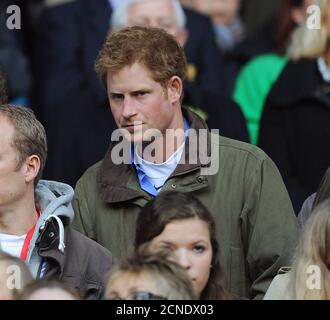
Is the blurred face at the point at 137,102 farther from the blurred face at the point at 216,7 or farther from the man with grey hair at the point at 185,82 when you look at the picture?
Answer: the blurred face at the point at 216,7

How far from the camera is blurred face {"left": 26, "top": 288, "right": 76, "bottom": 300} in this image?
5.16 metres

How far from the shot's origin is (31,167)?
6145 millimetres

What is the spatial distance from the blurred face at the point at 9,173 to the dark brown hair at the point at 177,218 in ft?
2.01

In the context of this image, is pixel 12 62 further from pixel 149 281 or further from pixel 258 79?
pixel 149 281

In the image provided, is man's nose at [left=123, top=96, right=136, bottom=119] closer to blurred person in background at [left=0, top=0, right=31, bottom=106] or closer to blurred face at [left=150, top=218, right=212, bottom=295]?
blurred face at [left=150, top=218, right=212, bottom=295]

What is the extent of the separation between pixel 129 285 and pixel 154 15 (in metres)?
2.96

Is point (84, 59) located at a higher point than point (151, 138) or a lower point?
higher

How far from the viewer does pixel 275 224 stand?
20.3 ft

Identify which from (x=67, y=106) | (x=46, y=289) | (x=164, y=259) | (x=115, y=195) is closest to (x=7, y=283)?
(x=46, y=289)

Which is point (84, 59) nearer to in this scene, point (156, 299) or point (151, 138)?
point (151, 138)

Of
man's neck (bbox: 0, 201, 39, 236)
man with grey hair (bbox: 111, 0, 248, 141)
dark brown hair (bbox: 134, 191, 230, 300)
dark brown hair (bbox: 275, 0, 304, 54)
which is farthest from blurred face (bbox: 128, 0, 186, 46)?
dark brown hair (bbox: 134, 191, 230, 300)
